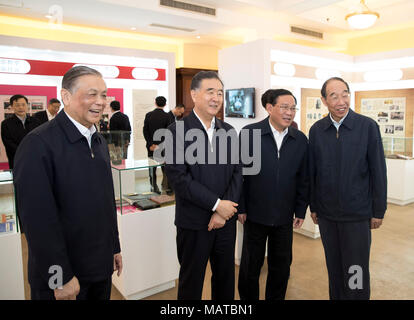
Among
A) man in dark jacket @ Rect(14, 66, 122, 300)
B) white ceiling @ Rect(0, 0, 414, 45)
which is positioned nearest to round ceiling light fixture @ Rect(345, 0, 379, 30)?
white ceiling @ Rect(0, 0, 414, 45)

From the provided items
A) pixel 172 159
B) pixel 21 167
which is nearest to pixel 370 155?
pixel 172 159

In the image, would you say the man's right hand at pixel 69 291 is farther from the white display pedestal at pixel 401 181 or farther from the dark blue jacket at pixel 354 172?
the white display pedestal at pixel 401 181

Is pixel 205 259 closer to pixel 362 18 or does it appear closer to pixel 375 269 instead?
pixel 375 269

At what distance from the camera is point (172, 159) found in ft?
6.74

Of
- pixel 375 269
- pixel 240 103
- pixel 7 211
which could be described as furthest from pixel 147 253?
pixel 240 103

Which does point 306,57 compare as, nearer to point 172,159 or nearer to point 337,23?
point 337,23

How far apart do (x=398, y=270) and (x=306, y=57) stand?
5.13m

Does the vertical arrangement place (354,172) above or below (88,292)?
above

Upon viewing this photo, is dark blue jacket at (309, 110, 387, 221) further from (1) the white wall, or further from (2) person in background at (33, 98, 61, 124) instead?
(2) person in background at (33, 98, 61, 124)

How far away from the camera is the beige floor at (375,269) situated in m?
2.97

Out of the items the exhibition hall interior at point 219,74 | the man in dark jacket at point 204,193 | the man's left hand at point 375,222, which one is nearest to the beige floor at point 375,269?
the exhibition hall interior at point 219,74

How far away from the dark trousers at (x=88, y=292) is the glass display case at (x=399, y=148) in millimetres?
6250

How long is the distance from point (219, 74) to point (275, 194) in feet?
18.2

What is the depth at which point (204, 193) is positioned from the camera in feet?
6.51
